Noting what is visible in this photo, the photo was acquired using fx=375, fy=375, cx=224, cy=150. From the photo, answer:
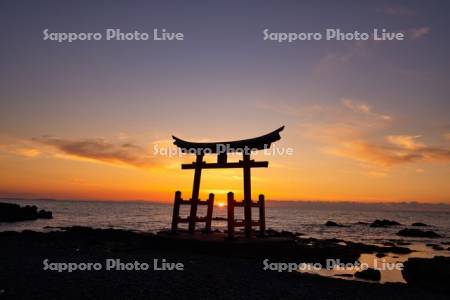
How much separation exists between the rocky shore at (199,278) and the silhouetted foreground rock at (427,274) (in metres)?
0.04

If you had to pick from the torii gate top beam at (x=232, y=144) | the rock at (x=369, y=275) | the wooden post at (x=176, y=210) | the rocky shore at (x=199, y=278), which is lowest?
the rock at (x=369, y=275)

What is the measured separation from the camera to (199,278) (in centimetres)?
1227

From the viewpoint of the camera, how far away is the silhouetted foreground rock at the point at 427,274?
15617 mm

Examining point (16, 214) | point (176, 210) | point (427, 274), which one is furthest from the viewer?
point (16, 214)

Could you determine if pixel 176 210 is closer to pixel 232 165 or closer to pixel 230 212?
pixel 230 212

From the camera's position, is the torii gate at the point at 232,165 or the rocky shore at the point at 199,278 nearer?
the rocky shore at the point at 199,278

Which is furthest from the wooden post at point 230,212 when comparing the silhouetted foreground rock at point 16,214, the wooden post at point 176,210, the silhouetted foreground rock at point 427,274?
the silhouetted foreground rock at point 16,214

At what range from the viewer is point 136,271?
43.7ft

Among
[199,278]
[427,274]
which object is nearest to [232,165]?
[199,278]

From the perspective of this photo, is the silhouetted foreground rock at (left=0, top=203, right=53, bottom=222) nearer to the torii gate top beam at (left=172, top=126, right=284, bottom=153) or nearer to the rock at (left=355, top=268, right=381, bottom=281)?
the torii gate top beam at (left=172, top=126, right=284, bottom=153)

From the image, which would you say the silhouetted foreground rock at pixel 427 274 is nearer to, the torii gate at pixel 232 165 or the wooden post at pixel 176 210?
the torii gate at pixel 232 165

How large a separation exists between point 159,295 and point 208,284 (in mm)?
1925

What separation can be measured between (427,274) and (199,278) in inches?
424

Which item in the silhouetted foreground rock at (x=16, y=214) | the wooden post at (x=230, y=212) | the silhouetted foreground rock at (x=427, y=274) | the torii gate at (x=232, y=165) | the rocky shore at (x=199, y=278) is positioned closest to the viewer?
the rocky shore at (x=199, y=278)
